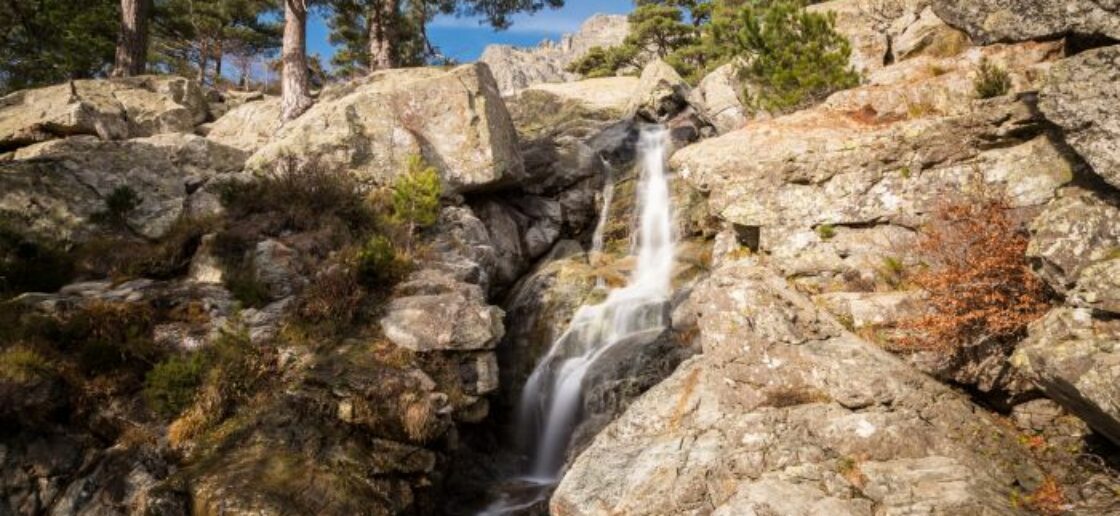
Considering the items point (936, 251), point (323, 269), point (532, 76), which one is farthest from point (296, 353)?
point (532, 76)

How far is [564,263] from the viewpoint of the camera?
2039 cm

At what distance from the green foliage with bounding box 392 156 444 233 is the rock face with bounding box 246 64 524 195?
2514 mm

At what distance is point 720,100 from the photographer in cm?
3206

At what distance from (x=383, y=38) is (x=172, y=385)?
19781 millimetres

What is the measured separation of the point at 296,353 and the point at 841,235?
36.5 ft

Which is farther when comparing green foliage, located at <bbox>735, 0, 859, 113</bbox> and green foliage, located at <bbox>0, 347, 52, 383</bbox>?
green foliage, located at <bbox>735, 0, 859, 113</bbox>

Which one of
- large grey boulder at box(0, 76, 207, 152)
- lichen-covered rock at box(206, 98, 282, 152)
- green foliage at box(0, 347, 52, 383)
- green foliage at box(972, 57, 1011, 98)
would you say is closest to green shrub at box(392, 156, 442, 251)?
green foliage at box(0, 347, 52, 383)

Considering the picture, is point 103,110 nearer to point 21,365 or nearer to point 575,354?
point 21,365

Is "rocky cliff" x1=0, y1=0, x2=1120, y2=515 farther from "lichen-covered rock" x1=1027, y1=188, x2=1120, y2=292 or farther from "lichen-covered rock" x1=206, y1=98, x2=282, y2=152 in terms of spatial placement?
"lichen-covered rock" x1=206, y1=98, x2=282, y2=152

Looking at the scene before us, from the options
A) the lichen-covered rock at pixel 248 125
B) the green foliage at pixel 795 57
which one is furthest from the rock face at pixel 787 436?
the lichen-covered rock at pixel 248 125

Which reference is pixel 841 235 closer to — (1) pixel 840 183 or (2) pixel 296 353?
(1) pixel 840 183

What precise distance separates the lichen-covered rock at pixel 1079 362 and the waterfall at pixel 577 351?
8.47m

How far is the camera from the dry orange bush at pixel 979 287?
917 cm

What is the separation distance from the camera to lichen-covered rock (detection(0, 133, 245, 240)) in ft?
51.5
